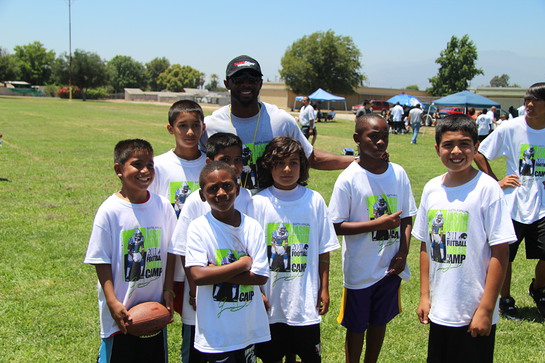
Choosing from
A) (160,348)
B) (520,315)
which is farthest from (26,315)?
(520,315)

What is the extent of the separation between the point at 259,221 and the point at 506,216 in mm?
1450

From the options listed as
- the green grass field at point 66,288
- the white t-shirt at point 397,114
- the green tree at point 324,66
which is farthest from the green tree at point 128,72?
the green grass field at point 66,288

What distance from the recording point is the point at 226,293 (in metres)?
2.68

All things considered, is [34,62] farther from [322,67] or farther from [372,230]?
[372,230]

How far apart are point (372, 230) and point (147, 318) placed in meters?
1.53

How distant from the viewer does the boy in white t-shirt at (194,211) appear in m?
2.89

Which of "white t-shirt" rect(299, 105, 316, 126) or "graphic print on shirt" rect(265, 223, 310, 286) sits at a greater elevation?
"white t-shirt" rect(299, 105, 316, 126)

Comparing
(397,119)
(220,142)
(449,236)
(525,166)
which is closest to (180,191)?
(220,142)

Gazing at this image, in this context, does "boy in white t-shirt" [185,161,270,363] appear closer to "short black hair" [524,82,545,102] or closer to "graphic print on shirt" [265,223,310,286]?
"graphic print on shirt" [265,223,310,286]

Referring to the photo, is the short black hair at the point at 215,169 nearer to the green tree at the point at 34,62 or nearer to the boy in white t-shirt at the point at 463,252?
the boy in white t-shirt at the point at 463,252

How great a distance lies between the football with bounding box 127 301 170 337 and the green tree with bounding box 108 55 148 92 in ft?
421

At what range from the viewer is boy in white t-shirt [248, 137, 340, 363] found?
9.59 ft

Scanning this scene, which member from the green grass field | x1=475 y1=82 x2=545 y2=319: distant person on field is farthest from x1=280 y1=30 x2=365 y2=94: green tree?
x1=475 y1=82 x2=545 y2=319: distant person on field

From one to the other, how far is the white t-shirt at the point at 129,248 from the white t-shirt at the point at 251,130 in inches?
27.2
